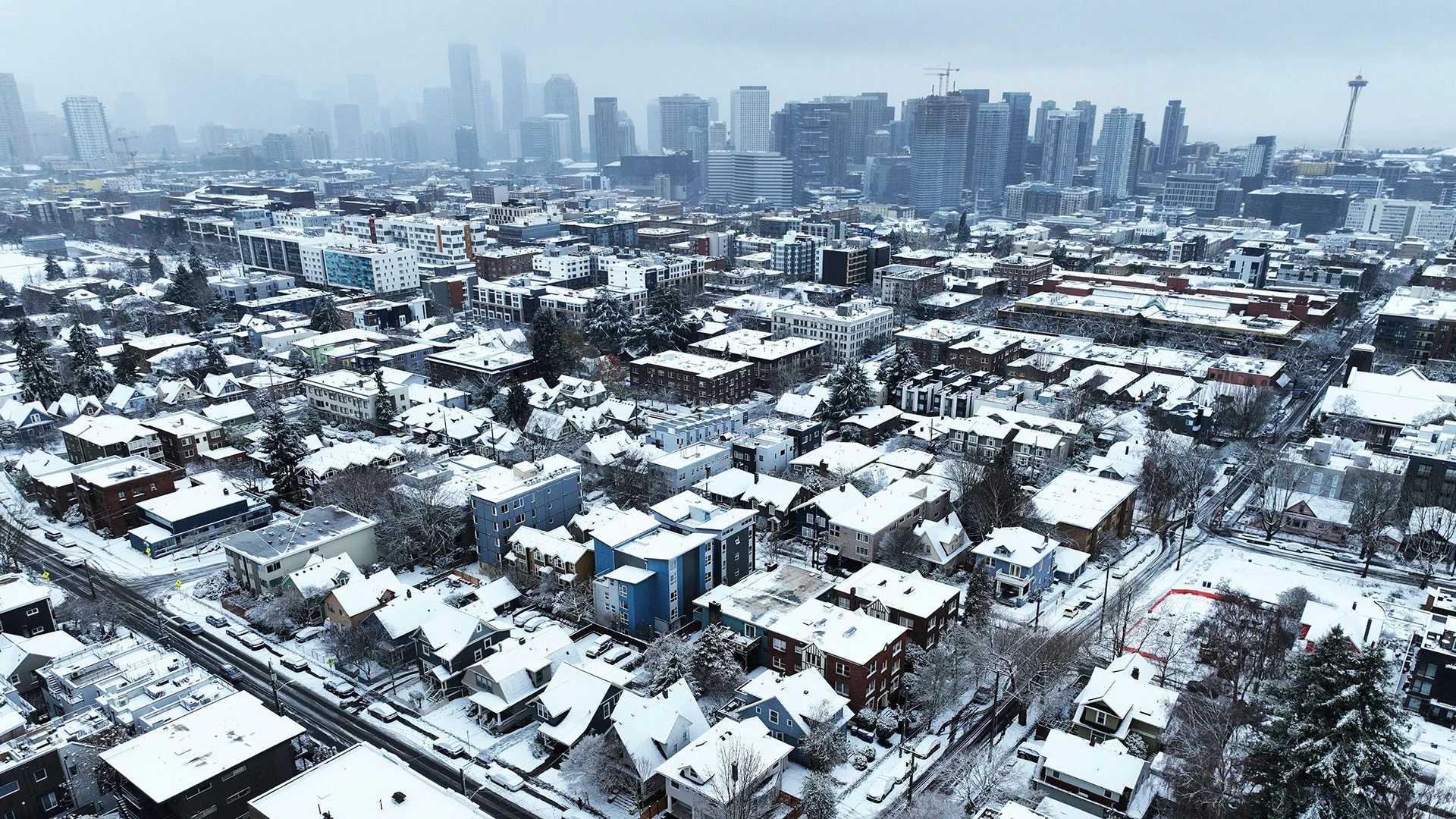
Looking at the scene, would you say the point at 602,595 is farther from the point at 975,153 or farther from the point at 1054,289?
the point at 975,153

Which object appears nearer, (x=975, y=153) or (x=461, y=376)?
Answer: (x=461, y=376)

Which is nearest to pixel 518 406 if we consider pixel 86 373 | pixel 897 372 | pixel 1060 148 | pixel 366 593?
pixel 366 593

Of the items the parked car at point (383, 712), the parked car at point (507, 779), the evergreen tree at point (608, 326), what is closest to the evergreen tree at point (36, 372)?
the evergreen tree at point (608, 326)

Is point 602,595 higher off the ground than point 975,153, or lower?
lower

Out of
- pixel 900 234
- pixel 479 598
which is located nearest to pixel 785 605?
pixel 479 598

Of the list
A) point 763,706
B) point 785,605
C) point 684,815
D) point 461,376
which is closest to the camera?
point 684,815

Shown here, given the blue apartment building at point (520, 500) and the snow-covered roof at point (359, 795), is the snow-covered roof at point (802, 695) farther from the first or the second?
the blue apartment building at point (520, 500)

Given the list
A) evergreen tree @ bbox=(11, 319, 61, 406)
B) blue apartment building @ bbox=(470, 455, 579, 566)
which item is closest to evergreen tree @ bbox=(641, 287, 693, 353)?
blue apartment building @ bbox=(470, 455, 579, 566)
